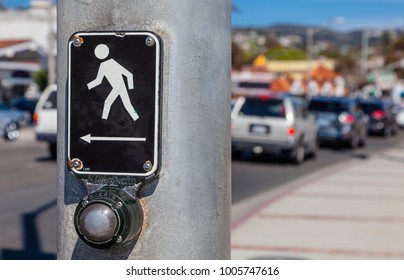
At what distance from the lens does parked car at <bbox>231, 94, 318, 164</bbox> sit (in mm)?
18188

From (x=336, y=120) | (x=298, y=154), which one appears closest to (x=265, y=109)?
(x=298, y=154)

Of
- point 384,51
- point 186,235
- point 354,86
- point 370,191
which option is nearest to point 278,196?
point 370,191

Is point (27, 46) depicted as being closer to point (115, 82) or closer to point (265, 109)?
point (265, 109)

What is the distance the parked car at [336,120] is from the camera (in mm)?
24125

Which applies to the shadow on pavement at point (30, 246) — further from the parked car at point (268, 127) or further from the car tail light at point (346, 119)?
the car tail light at point (346, 119)

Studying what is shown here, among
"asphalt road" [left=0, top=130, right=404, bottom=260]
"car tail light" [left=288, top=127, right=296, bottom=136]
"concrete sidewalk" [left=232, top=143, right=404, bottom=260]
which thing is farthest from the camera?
"car tail light" [left=288, top=127, right=296, bottom=136]

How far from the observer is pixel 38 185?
525 inches

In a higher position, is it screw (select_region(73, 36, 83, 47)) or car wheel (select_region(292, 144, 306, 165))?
screw (select_region(73, 36, 83, 47))

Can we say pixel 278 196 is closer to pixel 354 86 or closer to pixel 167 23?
pixel 167 23

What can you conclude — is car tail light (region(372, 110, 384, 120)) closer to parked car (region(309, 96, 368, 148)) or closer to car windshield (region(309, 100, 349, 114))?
parked car (region(309, 96, 368, 148))

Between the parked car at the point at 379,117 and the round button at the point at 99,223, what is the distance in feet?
106

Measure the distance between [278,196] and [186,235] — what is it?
10.3 m

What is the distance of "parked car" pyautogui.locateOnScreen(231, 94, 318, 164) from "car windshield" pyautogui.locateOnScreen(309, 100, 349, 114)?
592 cm

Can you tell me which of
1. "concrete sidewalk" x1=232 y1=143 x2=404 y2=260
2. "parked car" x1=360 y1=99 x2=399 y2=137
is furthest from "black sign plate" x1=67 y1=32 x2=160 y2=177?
"parked car" x1=360 y1=99 x2=399 y2=137
